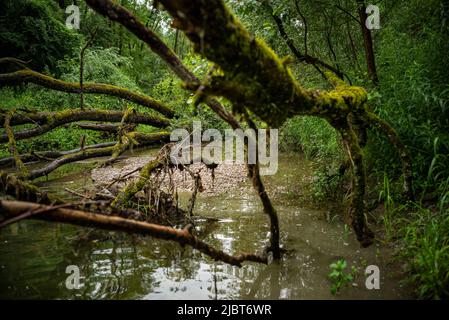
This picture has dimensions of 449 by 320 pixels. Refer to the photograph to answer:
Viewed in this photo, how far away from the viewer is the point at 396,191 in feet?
13.6

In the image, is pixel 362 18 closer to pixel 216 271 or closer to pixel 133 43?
pixel 216 271

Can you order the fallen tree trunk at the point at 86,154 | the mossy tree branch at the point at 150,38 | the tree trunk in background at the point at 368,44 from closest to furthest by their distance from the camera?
the mossy tree branch at the point at 150,38, the tree trunk in background at the point at 368,44, the fallen tree trunk at the point at 86,154

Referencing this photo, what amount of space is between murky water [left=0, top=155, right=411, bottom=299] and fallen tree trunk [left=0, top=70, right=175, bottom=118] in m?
3.75

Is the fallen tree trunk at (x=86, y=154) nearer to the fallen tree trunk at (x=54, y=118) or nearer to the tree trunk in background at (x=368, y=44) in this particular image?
the fallen tree trunk at (x=54, y=118)

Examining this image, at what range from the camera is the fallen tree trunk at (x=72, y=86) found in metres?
6.79

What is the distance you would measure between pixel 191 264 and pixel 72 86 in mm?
5800

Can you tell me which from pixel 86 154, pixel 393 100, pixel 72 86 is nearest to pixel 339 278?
pixel 393 100

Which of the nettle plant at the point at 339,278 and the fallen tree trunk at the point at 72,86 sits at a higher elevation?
the fallen tree trunk at the point at 72,86

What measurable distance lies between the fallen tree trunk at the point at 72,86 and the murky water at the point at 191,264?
375cm

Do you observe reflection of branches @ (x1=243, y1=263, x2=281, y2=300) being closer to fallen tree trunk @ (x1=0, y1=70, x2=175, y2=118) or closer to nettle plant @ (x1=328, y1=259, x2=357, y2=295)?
nettle plant @ (x1=328, y1=259, x2=357, y2=295)

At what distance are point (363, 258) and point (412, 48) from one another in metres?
3.20

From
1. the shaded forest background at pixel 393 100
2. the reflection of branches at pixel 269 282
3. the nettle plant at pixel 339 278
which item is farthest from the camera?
the shaded forest background at pixel 393 100

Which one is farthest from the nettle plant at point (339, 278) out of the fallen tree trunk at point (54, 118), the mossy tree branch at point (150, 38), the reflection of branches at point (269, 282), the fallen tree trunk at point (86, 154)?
the fallen tree trunk at point (54, 118)

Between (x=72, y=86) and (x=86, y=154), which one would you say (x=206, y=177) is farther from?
(x=72, y=86)
